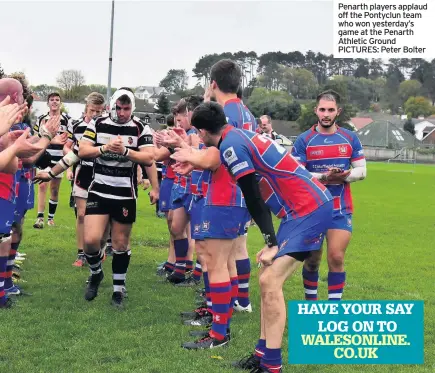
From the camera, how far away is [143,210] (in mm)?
18422

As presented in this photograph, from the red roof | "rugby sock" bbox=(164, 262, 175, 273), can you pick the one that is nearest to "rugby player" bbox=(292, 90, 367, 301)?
"rugby sock" bbox=(164, 262, 175, 273)

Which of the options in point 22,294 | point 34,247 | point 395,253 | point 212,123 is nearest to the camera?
point 212,123

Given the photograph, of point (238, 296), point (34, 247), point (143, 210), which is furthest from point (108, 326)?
point (143, 210)

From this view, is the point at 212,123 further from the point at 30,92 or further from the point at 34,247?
the point at 34,247

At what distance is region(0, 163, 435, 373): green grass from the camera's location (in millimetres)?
5531

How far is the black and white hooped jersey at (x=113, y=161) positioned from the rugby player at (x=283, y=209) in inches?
91.9

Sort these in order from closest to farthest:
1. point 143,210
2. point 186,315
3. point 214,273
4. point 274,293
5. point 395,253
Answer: point 274,293
point 214,273
point 186,315
point 395,253
point 143,210

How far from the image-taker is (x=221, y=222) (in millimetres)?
6086

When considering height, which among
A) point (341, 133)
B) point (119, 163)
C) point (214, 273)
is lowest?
point (214, 273)

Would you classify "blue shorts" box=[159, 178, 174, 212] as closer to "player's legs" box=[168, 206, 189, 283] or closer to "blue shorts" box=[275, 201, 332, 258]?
"player's legs" box=[168, 206, 189, 283]

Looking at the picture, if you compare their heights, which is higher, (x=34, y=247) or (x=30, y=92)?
(x=30, y=92)

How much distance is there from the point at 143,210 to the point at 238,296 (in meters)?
11.3

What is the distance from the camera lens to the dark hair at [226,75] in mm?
6348

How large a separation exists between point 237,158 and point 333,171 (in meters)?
2.13
